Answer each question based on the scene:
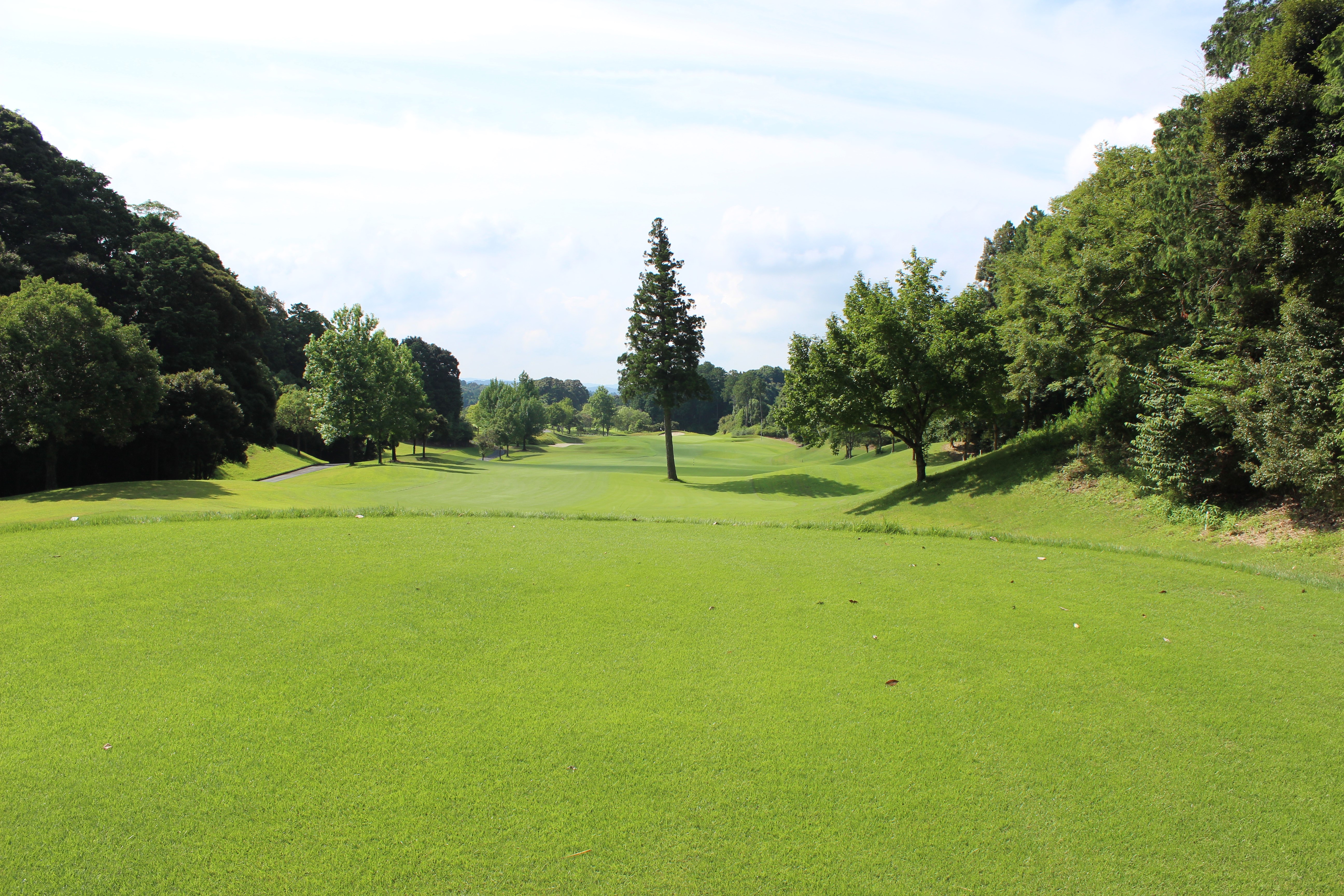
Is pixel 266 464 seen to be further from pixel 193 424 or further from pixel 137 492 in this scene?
pixel 137 492

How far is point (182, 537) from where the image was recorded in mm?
10094

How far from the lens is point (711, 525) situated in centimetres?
1485

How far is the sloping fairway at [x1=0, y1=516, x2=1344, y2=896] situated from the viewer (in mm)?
3549

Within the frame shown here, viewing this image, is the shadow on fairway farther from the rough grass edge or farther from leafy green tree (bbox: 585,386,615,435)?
leafy green tree (bbox: 585,386,615,435)

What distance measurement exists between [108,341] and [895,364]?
31.3 meters

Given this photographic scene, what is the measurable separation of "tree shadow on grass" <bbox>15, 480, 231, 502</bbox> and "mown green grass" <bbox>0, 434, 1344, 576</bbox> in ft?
0.29

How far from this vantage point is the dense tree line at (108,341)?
24.7m

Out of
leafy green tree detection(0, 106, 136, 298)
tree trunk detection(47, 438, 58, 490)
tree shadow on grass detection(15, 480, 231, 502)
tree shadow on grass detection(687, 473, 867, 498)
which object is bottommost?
tree shadow on grass detection(687, 473, 867, 498)

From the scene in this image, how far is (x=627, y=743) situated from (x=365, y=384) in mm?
48661

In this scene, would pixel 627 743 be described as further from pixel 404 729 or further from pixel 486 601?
pixel 486 601

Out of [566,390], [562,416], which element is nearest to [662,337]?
[562,416]

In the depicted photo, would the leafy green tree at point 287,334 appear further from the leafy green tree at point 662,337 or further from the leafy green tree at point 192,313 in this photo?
the leafy green tree at point 662,337

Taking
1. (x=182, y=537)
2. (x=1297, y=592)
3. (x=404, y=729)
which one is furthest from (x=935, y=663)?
(x=182, y=537)

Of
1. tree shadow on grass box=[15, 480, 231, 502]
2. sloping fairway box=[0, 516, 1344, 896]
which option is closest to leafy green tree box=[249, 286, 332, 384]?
tree shadow on grass box=[15, 480, 231, 502]
